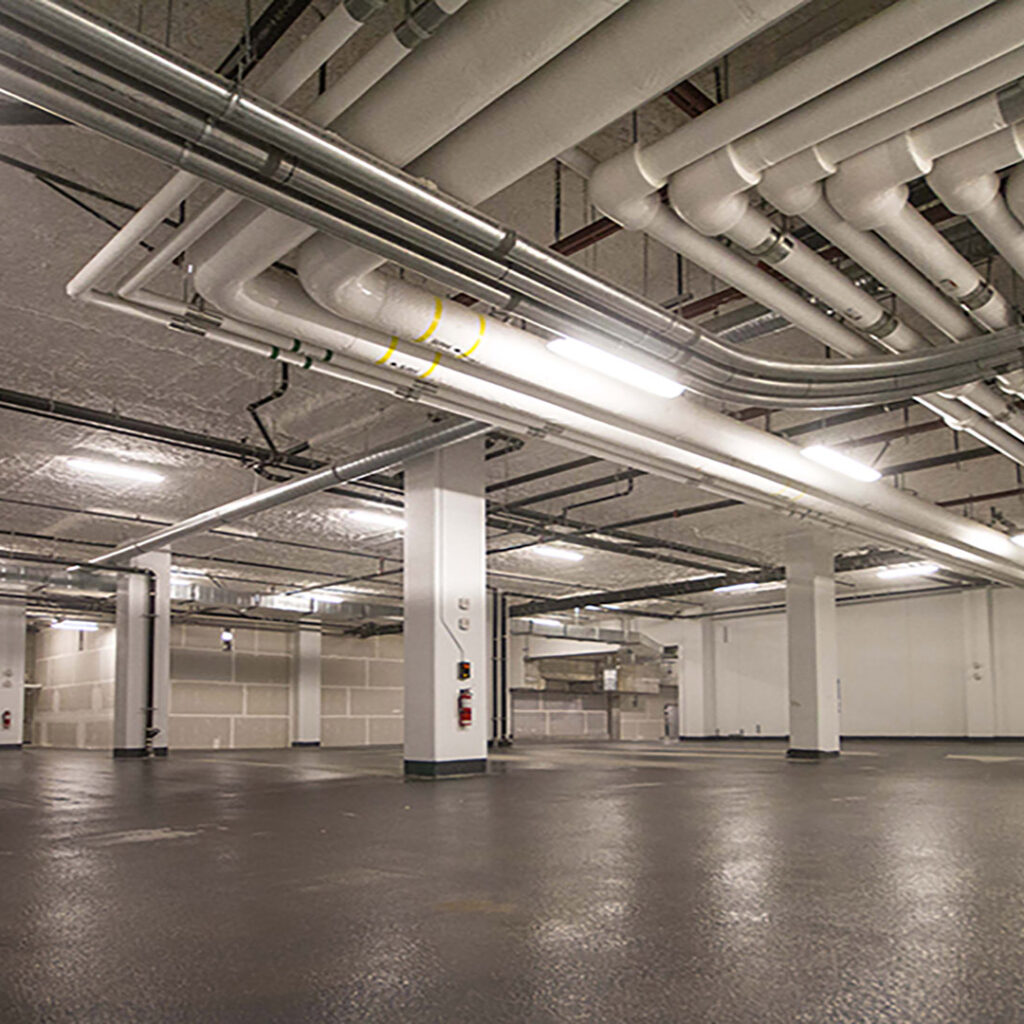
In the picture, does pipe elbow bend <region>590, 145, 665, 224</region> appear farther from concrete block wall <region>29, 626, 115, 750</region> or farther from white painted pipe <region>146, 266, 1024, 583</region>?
concrete block wall <region>29, 626, 115, 750</region>

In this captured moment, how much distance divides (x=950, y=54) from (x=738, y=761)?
46.8 ft

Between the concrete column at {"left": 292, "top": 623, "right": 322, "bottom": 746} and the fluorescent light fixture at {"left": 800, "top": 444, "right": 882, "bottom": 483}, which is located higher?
the fluorescent light fixture at {"left": 800, "top": 444, "right": 882, "bottom": 483}

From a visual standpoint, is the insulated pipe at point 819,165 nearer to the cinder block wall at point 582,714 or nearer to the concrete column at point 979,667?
the concrete column at point 979,667

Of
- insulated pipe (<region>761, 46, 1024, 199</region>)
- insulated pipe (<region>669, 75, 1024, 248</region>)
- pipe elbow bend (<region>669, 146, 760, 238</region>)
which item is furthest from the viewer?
pipe elbow bend (<region>669, 146, 760, 238</region>)

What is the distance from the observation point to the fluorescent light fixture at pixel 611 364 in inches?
277

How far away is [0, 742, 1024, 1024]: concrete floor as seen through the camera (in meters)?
2.92

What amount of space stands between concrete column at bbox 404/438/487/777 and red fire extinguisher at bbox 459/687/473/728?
0.13 feet

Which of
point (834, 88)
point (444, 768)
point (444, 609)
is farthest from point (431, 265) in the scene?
point (444, 768)

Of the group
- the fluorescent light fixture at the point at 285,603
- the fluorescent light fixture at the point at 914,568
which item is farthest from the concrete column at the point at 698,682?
the fluorescent light fixture at the point at 285,603

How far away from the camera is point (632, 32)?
4285 mm

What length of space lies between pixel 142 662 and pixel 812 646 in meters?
13.2

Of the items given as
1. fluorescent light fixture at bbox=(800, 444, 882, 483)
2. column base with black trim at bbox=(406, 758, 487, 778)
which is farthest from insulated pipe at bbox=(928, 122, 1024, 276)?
column base with black trim at bbox=(406, 758, 487, 778)

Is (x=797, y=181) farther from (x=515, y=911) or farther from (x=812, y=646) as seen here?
(x=812, y=646)

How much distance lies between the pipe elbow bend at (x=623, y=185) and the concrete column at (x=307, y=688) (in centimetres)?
2497
